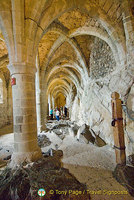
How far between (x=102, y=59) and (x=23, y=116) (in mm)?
5073

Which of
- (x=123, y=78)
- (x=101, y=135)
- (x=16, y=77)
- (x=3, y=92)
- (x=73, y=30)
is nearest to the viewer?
(x=16, y=77)

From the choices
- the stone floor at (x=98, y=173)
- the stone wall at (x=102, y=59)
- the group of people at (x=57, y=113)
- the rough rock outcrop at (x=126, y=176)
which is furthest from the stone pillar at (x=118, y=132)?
the group of people at (x=57, y=113)

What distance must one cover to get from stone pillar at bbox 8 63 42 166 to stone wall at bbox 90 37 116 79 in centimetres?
382

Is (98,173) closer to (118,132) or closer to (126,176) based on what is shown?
(126,176)

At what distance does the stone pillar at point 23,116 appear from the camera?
117 inches

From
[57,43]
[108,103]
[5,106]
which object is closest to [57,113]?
[5,106]

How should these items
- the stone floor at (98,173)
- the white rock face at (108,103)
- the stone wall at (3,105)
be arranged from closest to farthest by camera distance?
1. the stone floor at (98,173)
2. the white rock face at (108,103)
3. the stone wall at (3,105)

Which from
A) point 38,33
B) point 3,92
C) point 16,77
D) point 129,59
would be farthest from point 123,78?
point 3,92

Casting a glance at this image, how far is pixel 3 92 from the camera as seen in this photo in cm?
951

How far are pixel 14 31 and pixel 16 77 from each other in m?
1.27

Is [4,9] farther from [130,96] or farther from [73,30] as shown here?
[130,96]

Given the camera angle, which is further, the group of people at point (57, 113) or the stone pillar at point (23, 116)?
the group of people at point (57, 113)

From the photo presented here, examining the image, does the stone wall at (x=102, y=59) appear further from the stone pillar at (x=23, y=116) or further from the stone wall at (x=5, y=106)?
the stone wall at (x=5, y=106)

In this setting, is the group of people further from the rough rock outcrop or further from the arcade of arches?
the rough rock outcrop
